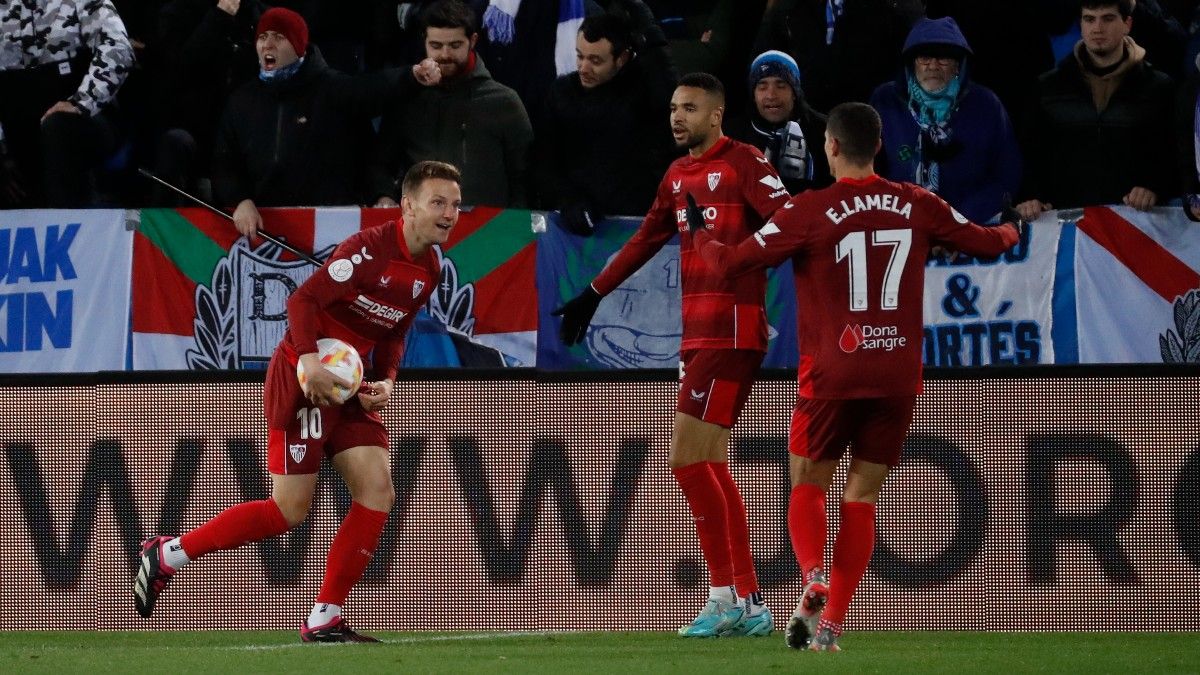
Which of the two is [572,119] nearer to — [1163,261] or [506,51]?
[506,51]

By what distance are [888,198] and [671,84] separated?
3.51 m

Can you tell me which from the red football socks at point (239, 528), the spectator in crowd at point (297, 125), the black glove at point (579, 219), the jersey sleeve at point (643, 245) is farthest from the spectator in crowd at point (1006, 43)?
the red football socks at point (239, 528)

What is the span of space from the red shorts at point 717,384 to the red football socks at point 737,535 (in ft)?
0.74

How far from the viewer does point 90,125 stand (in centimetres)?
1130

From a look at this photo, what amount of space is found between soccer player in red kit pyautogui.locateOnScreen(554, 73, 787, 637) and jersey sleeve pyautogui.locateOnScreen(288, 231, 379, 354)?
1.40 meters

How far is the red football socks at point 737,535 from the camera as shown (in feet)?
27.8

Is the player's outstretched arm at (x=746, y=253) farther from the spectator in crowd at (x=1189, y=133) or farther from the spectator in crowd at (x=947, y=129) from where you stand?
the spectator in crowd at (x=1189, y=133)

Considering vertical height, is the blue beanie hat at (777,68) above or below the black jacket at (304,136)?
above

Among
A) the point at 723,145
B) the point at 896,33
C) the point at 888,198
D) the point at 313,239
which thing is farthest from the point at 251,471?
the point at 896,33

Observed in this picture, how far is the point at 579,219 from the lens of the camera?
10359 mm

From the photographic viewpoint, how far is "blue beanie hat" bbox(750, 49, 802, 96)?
10547 mm

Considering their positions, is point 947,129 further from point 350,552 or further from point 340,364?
point 350,552

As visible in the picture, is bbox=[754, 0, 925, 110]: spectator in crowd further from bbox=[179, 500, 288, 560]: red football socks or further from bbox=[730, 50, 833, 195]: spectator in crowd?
bbox=[179, 500, 288, 560]: red football socks

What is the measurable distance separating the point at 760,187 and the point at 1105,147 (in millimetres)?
3141
